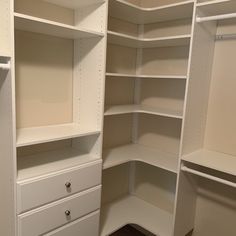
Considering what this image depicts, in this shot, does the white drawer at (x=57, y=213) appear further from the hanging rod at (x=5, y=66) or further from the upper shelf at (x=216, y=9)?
the upper shelf at (x=216, y=9)

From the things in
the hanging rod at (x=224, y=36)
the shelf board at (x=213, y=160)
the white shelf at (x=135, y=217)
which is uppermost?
the hanging rod at (x=224, y=36)

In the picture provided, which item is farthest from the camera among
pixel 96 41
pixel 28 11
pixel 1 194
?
pixel 96 41

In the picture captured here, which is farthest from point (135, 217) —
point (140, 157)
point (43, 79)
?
point (43, 79)

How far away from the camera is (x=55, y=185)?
1628 mm

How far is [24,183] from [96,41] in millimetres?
1136

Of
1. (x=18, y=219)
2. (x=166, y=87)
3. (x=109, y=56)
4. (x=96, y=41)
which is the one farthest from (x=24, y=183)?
(x=166, y=87)

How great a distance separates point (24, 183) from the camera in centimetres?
147

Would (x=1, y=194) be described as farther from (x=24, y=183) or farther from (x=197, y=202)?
(x=197, y=202)

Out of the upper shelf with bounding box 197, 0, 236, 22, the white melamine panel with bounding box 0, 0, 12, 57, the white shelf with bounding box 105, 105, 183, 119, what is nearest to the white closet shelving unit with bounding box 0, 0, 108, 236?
the white melamine panel with bounding box 0, 0, 12, 57

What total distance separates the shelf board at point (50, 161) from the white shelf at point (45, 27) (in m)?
0.93

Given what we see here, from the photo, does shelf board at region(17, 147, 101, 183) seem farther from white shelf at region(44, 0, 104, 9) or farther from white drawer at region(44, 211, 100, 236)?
white shelf at region(44, 0, 104, 9)

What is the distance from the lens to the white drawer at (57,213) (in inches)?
60.0

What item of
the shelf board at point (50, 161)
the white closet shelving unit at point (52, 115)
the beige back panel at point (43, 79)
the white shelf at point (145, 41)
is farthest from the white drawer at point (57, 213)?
the white shelf at point (145, 41)

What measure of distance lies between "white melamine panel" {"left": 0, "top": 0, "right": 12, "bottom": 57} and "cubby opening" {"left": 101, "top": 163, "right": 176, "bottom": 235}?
159 cm
